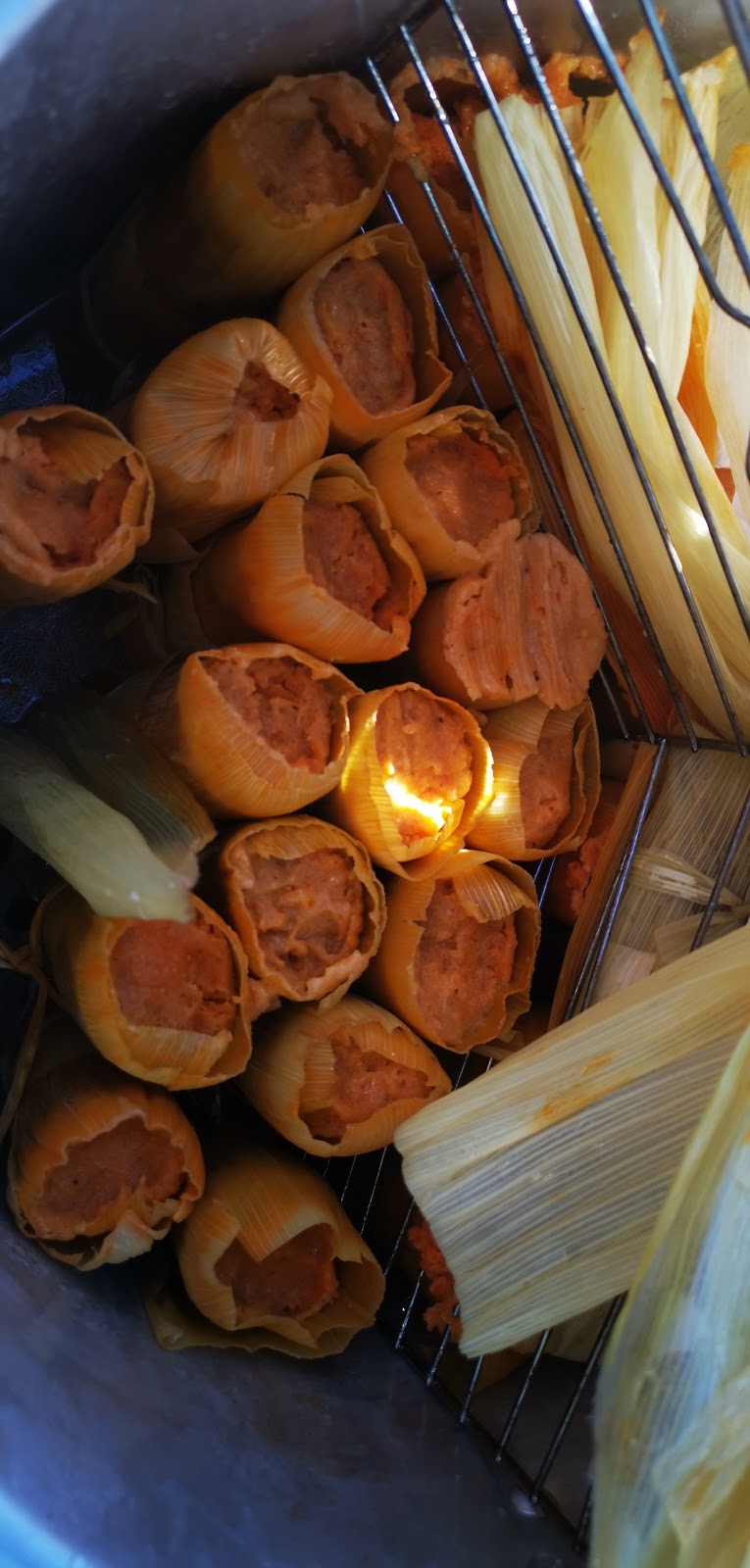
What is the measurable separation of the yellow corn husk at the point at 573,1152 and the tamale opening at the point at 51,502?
0.43 metres

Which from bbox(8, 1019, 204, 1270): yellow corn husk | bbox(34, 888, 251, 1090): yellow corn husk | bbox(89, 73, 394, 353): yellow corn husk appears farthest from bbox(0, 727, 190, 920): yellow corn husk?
bbox(89, 73, 394, 353): yellow corn husk

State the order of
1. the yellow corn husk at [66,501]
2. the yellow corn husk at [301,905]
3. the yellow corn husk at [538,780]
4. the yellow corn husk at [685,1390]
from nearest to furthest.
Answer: the yellow corn husk at [685,1390] → the yellow corn husk at [66,501] → the yellow corn husk at [301,905] → the yellow corn husk at [538,780]

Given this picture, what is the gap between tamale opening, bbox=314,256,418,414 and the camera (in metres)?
0.86

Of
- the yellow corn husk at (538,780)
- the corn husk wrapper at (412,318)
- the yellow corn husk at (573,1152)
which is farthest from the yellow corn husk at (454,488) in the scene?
the yellow corn husk at (573,1152)

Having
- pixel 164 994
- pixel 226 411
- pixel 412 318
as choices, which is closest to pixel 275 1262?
pixel 164 994

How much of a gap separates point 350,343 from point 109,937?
466mm

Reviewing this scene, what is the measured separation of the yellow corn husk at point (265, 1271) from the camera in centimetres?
85

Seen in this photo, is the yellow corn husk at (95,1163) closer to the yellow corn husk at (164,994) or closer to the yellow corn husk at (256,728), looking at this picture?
the yellow corn husk at (164,994)

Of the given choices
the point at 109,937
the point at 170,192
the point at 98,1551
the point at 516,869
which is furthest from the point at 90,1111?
the point at 170,192

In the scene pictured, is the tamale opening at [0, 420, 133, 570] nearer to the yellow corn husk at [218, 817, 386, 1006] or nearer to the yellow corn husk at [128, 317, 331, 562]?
the yellow corn husk at [128, 317, 331, 562]

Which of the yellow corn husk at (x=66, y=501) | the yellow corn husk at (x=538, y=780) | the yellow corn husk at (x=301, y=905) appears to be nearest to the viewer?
the yellow corn husk at (x=66, y=501)

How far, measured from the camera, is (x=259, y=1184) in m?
0.88

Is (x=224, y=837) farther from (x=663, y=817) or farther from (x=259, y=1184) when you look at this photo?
(x=663, y=817)

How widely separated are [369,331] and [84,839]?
44 cm
